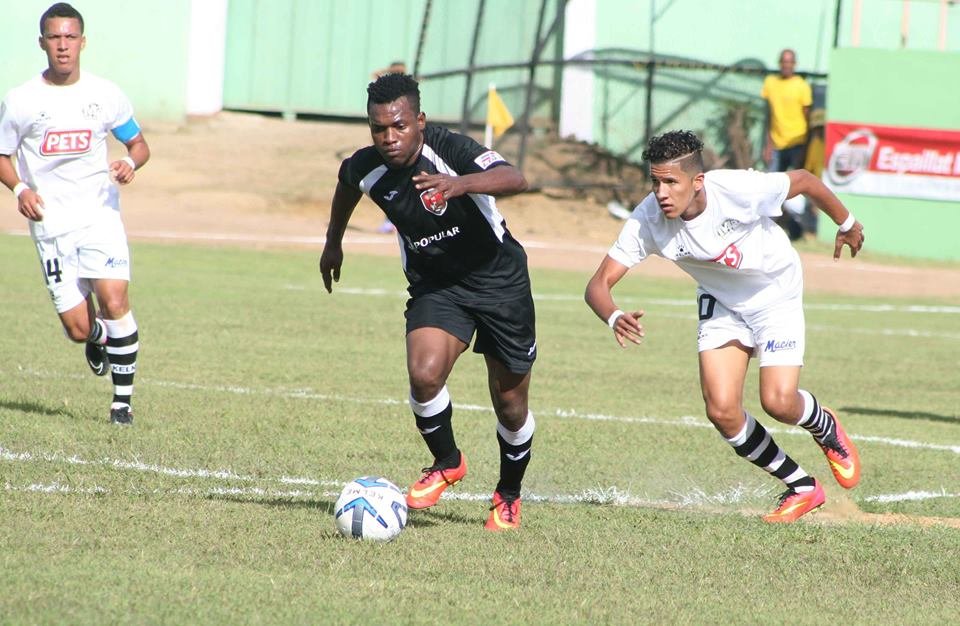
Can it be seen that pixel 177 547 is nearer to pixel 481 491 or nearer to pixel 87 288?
pixel 481 491

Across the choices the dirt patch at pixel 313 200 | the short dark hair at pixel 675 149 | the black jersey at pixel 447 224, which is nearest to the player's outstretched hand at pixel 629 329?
the black jersey at pixel 447 224

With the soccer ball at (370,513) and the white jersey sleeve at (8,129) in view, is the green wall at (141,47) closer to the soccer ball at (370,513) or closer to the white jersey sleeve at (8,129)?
the white jersey sleeve at (8,129)

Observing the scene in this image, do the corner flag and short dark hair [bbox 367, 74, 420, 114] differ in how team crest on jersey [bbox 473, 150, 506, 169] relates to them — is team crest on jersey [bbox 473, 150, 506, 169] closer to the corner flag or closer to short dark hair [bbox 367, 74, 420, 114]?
short dark hair [bbox 367, 74, 420, 114]

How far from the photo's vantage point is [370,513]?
591cm

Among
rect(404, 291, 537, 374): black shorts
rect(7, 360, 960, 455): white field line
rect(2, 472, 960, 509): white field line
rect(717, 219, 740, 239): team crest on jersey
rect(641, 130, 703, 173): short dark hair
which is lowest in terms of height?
rect(7, 360, 960, 455): white field line

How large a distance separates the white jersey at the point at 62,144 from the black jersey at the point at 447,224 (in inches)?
100

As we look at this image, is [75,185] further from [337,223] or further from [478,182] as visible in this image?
[478,182]

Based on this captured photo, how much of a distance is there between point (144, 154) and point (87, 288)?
892mm

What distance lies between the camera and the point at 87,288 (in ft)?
28.5

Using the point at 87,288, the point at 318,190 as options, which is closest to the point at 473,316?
the point at 87,288

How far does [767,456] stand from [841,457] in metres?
0.50

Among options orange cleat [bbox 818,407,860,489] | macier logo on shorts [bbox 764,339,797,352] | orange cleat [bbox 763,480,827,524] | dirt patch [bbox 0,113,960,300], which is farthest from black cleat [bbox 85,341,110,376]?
dirt patch [bbox 0,113,960,300]

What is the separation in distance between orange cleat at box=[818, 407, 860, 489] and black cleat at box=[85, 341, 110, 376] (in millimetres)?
4299

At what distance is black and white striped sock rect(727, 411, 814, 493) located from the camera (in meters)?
7.21
